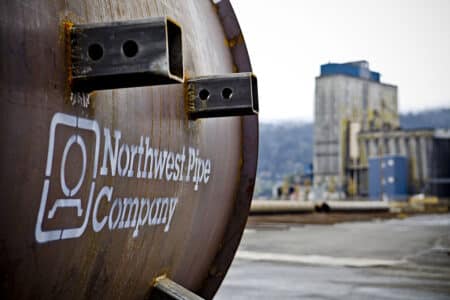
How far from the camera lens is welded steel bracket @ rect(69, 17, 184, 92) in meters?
1.42

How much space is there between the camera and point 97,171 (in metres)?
1.61

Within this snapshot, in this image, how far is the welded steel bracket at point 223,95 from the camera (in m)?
2.12

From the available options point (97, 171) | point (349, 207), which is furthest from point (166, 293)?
point (349, 207)

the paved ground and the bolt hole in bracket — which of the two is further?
the paved ground

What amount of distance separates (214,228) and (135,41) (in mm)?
1405

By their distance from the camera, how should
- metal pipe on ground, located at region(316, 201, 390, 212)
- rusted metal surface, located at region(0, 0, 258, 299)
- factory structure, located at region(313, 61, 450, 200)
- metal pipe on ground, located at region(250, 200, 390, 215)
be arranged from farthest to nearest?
1. factory structure, located at region(313, 61, 450, 200)
2. metal pipe on ground, located at region(316, 201, 390, 212)
3. metal pipe on ground, located at region(250, 200, 390, 215)
4. rusted metal surface, located at region(0, 0, 258, 299)

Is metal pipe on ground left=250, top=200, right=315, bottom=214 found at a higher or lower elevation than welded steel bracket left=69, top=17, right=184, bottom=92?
lower

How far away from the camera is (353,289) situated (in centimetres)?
562

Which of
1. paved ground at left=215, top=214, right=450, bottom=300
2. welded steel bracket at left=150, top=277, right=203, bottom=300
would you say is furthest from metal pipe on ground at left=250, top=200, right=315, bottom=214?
welded steel bracket at left=150, top=277, right=203, bottom=300

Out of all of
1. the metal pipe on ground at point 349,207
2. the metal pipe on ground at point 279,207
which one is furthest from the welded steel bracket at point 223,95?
the metal pipe on ground at point 349,207

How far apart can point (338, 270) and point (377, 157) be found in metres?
30.6

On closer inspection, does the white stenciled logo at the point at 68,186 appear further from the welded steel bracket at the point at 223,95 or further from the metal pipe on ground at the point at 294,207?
the metal pipe on ground at the point at 294,207

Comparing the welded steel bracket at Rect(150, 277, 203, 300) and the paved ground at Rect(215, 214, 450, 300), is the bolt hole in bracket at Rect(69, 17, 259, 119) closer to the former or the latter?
the welded steel bracket at Rect(150, 277, 203, 300)

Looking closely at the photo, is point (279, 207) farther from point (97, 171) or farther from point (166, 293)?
point (97, 171)
